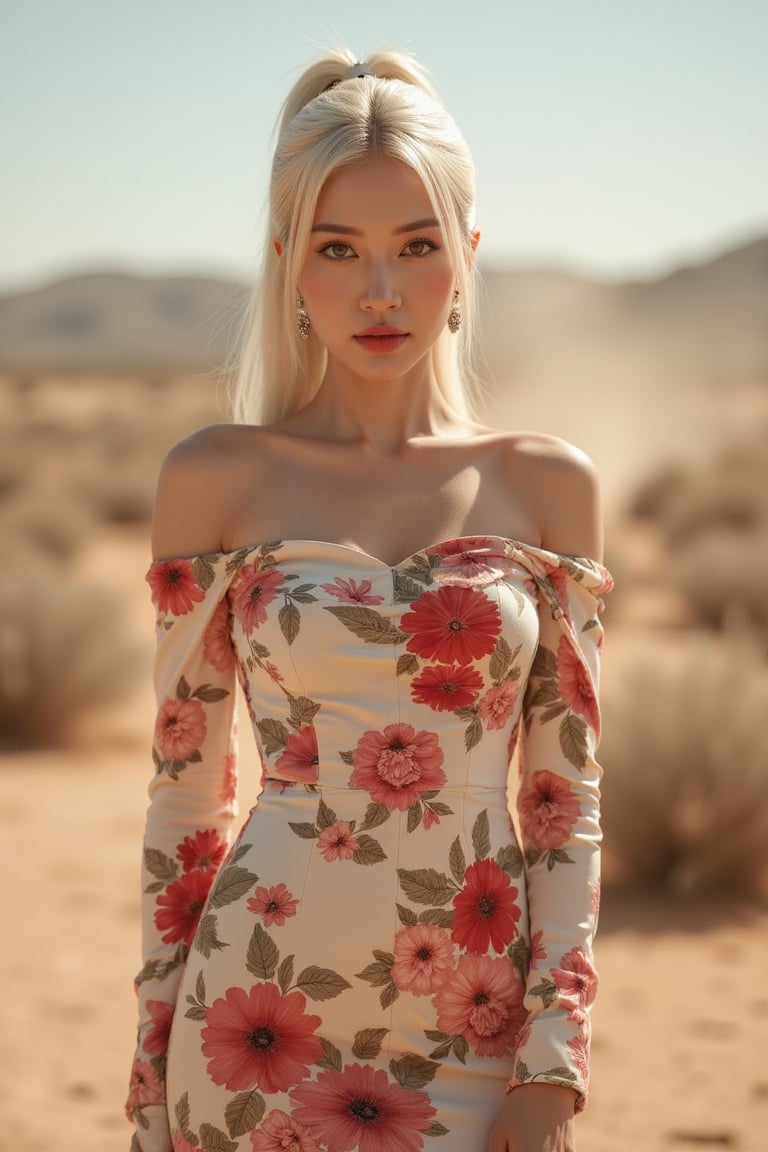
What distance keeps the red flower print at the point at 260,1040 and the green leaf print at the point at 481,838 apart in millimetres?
305

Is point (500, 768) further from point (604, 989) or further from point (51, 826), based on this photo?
point (51, 826)

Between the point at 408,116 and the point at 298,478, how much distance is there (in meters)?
0.58

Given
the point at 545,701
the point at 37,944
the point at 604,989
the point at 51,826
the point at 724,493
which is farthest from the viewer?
the point at 724,493

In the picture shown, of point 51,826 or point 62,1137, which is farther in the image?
point 51,826

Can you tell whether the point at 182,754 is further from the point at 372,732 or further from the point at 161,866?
the point at 372,732

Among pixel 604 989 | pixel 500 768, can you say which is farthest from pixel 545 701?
pixel 604 989

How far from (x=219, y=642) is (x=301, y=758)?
0.84ft

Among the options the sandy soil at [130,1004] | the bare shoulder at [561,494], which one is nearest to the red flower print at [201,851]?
the bare shoulder at [561,494]

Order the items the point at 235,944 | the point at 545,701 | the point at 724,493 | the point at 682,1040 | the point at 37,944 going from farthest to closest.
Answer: the point at 724,493 < the point at 37,944 < the point at 682,1040 < the point at 545,701 < the point at 235,944

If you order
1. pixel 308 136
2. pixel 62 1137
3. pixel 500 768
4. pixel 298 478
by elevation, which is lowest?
pixel 62 1137

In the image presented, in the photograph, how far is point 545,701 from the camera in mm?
1954

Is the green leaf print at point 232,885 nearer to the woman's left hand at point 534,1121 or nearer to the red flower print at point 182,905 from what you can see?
the red flower print at point 182,905

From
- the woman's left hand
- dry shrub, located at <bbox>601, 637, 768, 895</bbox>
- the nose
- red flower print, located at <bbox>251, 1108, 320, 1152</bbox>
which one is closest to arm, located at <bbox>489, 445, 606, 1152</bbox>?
the woman's left hand

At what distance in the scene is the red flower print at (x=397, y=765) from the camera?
1.83 meters
